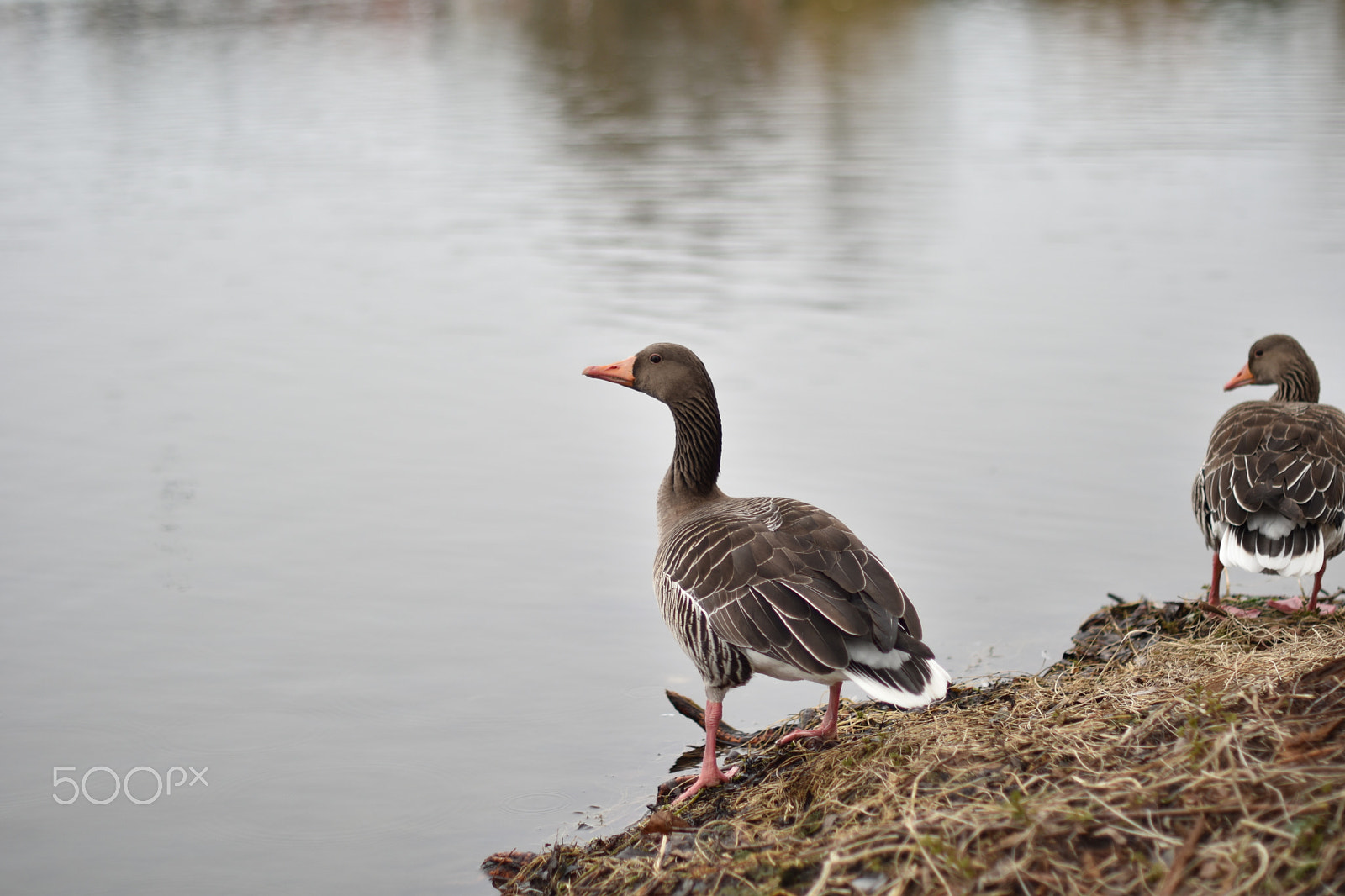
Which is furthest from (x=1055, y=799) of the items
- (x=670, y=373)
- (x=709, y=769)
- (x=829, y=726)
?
(x=670, y=373)

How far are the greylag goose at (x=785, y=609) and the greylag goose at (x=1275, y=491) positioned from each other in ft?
6.32

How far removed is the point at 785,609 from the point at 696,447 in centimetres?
143

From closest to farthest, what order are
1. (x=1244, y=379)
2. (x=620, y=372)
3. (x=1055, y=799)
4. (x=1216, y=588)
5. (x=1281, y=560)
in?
(x=1055, y=799) → (x=1281, y=560) → (x=620, y=372) → (x=1216, y=588) → (x=1244, y=379)

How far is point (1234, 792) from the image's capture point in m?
3.36

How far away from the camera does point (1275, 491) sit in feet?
18.4

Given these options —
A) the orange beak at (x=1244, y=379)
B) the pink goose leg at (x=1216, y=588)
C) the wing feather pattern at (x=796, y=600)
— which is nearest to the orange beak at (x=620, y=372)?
the wing feather pattern at (x=796, y=600)

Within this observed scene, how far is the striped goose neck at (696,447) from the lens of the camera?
5.93 meters

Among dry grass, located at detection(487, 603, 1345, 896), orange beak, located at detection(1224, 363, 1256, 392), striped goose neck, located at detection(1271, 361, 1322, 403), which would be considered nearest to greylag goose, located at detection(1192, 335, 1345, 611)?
dry grass, located at detection(487, 603, 1345, 896)

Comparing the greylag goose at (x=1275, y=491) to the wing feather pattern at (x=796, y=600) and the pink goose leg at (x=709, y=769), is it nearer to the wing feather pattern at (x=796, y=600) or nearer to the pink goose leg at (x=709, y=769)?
the wing feather pattern at (x=796, y=600)

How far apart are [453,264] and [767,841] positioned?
12.1 metres

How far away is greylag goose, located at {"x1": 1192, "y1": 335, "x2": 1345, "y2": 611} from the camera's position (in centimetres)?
557

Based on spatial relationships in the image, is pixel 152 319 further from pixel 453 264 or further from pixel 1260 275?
pixel 1260 275

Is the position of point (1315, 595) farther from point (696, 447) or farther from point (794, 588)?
point (696, 447)

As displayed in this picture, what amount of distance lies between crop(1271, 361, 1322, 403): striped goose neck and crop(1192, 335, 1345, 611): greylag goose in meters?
0.69
